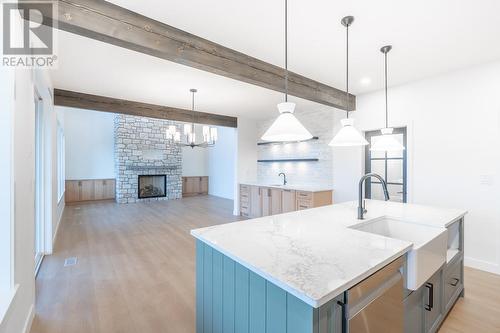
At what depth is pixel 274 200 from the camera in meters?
5.42

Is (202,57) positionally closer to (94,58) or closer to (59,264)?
(94,58)

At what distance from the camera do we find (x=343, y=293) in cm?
100

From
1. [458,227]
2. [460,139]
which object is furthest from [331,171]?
[458,227]

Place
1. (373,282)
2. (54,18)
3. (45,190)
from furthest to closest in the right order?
(45,190) → (54,18) → (373,282)

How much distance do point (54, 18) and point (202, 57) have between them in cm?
117

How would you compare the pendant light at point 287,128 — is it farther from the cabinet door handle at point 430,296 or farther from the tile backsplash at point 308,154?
the tile backsplash at point 308,154

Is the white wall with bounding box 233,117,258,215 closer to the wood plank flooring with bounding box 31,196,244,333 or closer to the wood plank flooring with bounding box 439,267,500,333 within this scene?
the wood plank flooring with bounding box 31,196,244,333

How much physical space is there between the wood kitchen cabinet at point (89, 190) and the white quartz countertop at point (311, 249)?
28.0ft

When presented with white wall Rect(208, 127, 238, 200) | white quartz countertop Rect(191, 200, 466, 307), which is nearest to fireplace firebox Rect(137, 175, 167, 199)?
white wall Rect(208, 127, 238, 200)

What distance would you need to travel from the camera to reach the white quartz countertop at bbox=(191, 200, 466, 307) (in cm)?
97

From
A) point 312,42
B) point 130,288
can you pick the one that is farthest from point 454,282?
point 130,288

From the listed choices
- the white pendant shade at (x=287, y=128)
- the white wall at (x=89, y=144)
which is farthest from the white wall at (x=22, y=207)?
the white wall at (x=89, y=144)

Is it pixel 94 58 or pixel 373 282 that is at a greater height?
pixel 94 58

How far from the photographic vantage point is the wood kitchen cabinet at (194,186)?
33.7 feet
